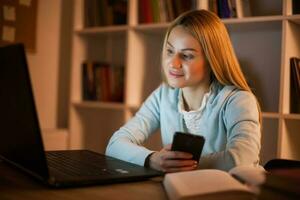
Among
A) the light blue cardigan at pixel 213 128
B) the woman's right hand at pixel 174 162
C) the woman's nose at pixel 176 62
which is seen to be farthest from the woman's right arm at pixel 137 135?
the woman's nose at pixel 176 62

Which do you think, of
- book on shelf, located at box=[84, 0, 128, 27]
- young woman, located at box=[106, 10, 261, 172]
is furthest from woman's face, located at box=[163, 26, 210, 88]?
book on shelf, located at box=[84, 0, 128, 27]

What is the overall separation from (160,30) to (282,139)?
863mm

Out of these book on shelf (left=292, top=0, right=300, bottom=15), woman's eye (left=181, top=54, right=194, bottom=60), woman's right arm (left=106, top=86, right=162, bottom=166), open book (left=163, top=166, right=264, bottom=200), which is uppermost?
book on shelf (left=292, top=0, right=300, bottom=15)

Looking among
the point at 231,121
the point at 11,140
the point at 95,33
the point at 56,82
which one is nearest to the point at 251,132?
the point at 231,121

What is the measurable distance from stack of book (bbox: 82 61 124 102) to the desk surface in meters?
1.54

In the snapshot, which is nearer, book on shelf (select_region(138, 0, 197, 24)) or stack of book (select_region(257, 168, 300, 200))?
stack of book (select_region(257, 168, 300, 200))

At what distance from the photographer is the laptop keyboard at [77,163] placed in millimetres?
954

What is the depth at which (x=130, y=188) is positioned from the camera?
88cm

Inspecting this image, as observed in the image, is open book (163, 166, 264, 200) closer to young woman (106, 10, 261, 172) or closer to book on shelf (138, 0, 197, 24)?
young woman (106, 10, 261, 172)

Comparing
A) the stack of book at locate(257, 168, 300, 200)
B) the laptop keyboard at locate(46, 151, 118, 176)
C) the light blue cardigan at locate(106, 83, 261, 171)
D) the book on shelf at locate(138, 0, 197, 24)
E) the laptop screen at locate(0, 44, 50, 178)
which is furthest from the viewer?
the book on shelf at locate(138, 0, 197, 24)

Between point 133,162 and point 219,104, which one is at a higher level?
point 219,104

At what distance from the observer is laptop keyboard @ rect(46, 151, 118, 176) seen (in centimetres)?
95

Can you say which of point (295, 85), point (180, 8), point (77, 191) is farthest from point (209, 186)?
point (180, 8)

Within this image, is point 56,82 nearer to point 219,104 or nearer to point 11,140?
point 219,104
